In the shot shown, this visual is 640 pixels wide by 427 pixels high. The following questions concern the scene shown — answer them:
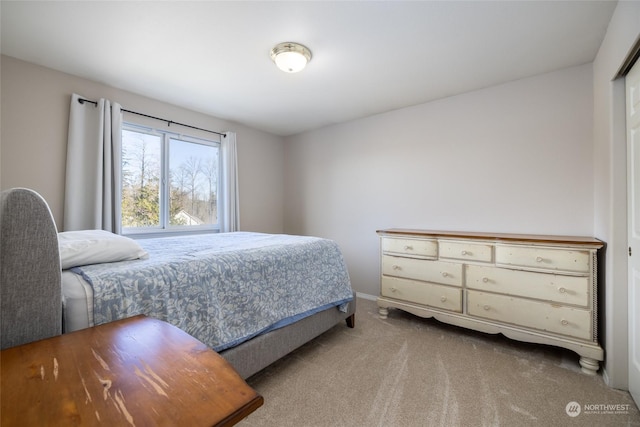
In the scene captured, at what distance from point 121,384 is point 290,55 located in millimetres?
2163

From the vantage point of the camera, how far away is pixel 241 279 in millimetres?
1668

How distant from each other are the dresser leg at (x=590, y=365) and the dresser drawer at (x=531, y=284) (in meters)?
0.37

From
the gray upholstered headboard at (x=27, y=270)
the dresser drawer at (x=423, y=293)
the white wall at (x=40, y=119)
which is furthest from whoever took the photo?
the dresser drawer at (x=423, y=293)

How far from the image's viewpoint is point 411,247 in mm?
2678

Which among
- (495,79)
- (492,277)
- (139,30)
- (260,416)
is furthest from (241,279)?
(495,79)

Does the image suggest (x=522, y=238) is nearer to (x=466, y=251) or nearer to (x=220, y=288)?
(x=466, y=251)

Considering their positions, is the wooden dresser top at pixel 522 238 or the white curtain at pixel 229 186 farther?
the white curtain at pixel 229 186

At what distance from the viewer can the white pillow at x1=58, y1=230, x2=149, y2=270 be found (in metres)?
1.29

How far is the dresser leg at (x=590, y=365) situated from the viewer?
1.84 metres

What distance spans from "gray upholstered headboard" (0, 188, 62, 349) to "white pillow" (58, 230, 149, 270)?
1.41 ft

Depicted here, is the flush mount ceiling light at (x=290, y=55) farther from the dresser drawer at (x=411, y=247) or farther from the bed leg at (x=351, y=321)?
the bed leg at (x=351, y=321)

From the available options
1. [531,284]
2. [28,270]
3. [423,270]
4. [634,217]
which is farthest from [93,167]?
[634,217]

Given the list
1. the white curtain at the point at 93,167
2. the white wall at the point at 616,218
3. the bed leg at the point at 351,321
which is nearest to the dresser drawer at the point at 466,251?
the white wall at the point at 616,218

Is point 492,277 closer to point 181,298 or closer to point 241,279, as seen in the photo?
point 241,279
